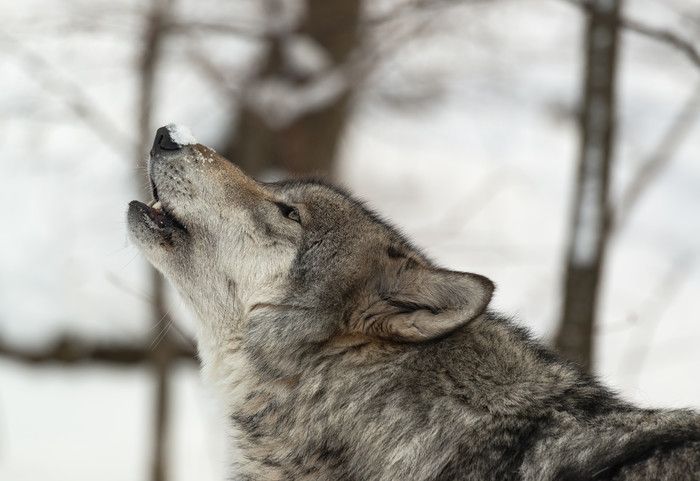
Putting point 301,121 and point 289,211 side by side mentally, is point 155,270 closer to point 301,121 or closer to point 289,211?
point 301,121

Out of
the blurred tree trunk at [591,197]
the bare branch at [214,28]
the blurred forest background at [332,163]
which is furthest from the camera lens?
the blurred forest background at [332,163]

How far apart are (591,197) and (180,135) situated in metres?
2.47

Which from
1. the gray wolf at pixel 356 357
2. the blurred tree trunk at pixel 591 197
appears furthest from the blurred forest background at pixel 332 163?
the gray wolf at pixel 356 357

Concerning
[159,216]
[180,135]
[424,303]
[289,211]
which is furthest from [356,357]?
[180,135]

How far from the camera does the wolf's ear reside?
11.8 ft

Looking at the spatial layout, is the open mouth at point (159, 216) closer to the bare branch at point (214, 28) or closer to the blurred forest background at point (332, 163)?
the blurred forest background at point (332, 163)

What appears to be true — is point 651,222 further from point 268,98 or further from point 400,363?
point 400,363

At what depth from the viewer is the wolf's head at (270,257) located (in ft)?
13.0

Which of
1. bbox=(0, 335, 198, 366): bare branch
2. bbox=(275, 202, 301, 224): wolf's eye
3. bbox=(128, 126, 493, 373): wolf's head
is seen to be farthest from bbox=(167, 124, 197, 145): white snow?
bbox=(0, 335, 198, 366): bare branch

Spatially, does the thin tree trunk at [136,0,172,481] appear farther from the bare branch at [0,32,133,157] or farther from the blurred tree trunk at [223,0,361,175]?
the blurred tree trunk at [223,0,361,175]

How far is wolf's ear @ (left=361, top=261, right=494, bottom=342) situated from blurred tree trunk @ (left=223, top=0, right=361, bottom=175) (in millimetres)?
4132

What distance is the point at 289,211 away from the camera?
14.1 ft

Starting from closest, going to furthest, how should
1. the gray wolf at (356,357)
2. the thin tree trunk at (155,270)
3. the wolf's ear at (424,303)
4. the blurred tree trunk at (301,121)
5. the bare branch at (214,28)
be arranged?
the gray wolf at (356,357)
the wolf's ear at (424,303)
the bare branch at (214,28)
the thin tree trunk at (155,270)
the blurred tree trunk at (301,121)

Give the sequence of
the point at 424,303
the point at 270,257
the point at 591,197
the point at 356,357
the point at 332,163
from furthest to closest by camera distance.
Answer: the point at 332,163 < the point at 591,197 < the point at 270,257 < the point at 356,357 < the point at 424,303
